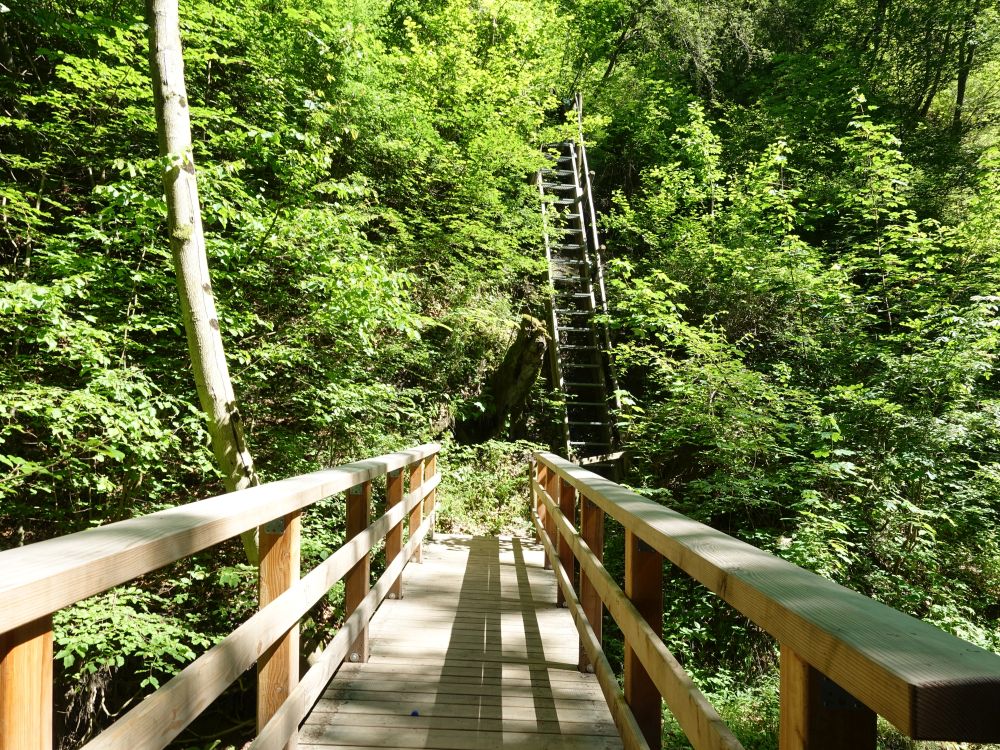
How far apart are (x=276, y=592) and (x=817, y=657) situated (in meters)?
1.66

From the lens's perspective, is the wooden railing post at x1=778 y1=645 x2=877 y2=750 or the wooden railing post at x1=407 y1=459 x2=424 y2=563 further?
the wooden railing post at x1=407 y1=459 x2=424 y2=563

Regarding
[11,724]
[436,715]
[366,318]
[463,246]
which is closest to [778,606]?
[11,724]

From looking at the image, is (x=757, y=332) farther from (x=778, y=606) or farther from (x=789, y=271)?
(x=778, y=606)

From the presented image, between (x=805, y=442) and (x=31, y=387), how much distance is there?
298 inches

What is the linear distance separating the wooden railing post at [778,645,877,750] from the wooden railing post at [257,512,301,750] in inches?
62.1

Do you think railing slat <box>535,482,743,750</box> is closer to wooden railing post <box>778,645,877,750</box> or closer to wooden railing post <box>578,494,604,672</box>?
wooden railing post <box>778,645,877,750</box>

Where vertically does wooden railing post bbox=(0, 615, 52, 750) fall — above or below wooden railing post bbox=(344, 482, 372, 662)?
above

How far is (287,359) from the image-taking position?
6.21 meters

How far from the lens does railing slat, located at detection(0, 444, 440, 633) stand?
85cm

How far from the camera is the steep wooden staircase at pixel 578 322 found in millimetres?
10508

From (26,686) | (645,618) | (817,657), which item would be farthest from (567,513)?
(26,686)

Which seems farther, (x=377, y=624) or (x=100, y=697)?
(x=100, y=697)

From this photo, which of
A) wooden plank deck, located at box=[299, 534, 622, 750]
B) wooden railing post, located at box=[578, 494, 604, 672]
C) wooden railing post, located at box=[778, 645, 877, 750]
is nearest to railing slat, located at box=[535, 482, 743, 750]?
wooden railing post, located at box=[778, 645, 877, 750]

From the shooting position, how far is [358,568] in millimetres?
3129
